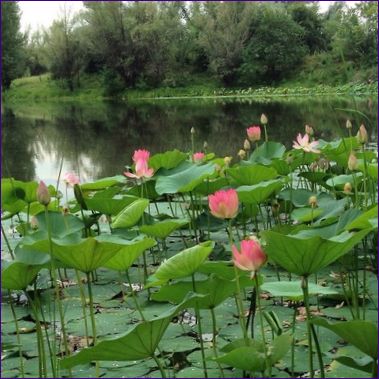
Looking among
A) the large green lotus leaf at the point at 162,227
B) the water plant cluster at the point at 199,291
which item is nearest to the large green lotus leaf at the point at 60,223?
the water plant cluster at the point at 199,291

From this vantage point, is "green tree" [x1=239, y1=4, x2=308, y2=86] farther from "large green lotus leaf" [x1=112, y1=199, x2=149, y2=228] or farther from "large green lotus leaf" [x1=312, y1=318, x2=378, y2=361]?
"large green lotus leaf" [x1=312, y1=318, x2=378, y2=361]

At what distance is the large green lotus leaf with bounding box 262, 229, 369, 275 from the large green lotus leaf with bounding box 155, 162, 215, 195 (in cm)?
77

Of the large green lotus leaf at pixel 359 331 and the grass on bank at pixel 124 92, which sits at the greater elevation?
the grass on bank at pixel 124 92

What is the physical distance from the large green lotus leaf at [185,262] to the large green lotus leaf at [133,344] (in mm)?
115

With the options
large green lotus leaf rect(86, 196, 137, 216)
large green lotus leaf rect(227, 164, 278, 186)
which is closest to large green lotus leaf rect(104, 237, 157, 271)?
large green lotus leaf rect(86, 196, 137, 216)

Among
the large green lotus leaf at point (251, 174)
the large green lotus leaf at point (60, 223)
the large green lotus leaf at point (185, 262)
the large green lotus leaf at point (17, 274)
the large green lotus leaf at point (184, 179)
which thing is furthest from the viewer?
the large green lotus leaf at point (251, 174)

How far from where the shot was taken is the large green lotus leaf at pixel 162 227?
4.53 feet

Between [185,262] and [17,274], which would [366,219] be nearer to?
[185,262]

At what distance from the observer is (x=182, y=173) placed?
1.74 m

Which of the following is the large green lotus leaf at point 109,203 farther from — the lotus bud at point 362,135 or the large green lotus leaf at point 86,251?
the lotus bud at point 362,135

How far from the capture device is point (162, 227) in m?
1.41

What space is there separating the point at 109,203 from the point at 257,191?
431mm

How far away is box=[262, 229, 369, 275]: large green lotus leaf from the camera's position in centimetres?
82

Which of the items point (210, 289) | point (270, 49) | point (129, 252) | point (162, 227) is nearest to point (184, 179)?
point (162, 227)
